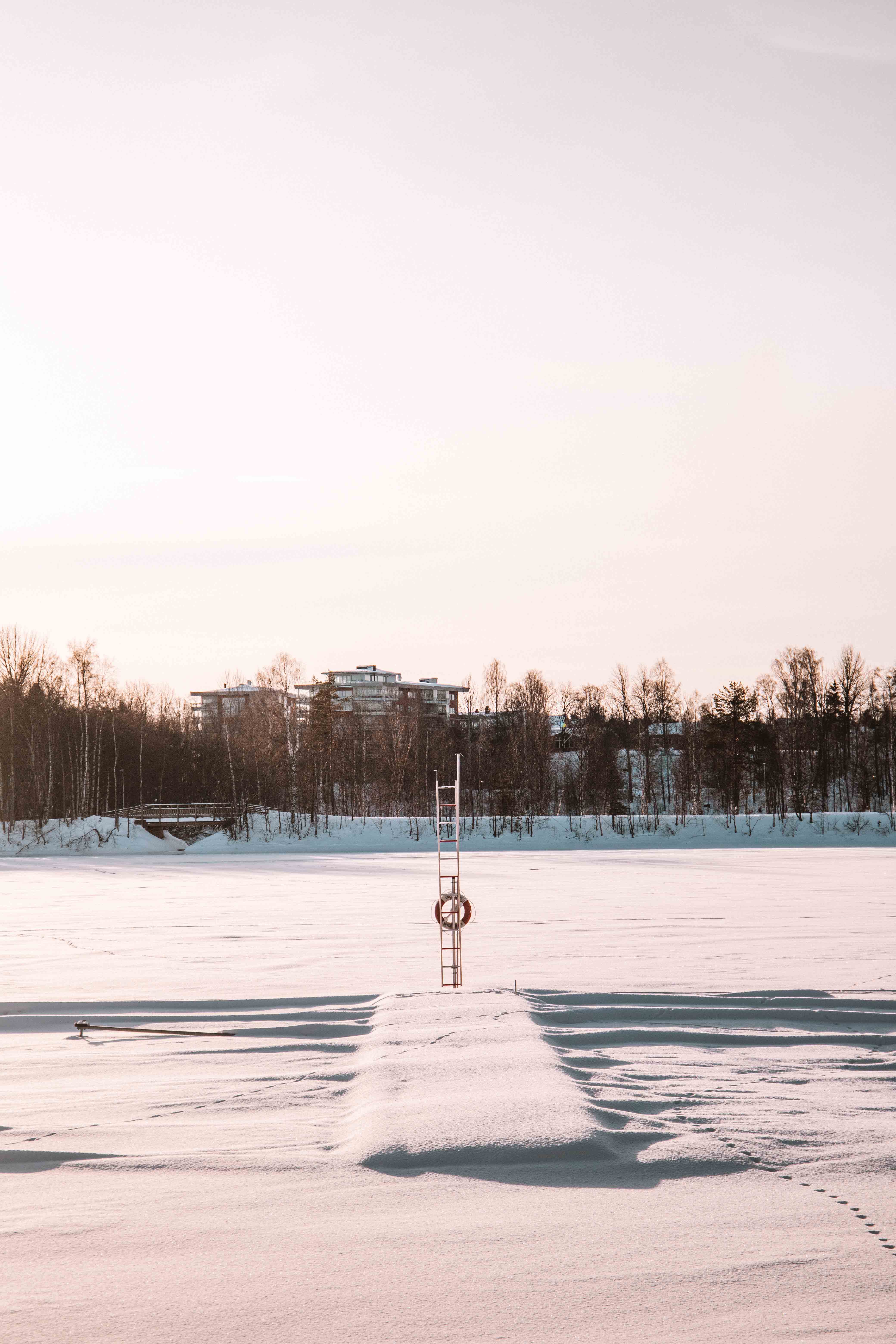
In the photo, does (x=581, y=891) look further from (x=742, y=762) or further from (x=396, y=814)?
(x=742, y=762)

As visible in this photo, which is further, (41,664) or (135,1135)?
(41,664)

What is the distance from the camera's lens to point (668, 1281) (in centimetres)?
304

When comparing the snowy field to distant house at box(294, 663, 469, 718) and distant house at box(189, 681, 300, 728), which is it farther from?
distant house at box(294, 663, 469, 718)

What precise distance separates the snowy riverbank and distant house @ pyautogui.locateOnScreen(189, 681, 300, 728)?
86.4ft

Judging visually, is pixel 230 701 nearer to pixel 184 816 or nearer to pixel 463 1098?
pixel 184 816

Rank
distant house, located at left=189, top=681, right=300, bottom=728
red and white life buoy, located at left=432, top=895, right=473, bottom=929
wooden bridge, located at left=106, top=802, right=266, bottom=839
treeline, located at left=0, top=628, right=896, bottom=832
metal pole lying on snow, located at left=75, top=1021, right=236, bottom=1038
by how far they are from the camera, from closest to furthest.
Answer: metal pole lying on snow, located at left=75, top=1021, right=236, bottom=1038, red and white life buoy, located at left=432, top=895, right=473, bottom=929, wooden bridge, located at left=106, top=802, right=266, bottom=839, treeline, located at left=0, top=628, right=896, bottom=832, distant house, located at left=189, top=681, right=300, bottom=728

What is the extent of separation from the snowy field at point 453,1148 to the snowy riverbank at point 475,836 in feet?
61.4

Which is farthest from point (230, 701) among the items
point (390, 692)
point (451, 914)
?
point (451, 914)

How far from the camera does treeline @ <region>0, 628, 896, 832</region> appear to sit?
42500 mm

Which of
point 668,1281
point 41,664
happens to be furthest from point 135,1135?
point 41,664

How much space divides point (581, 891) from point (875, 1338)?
1283 centimetres

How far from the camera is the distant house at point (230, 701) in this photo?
198 feet

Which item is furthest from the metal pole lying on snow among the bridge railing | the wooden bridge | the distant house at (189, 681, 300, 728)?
the distant house at (189, 681, 300, 728)

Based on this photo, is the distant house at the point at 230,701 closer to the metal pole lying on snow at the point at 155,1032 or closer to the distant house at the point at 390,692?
the distant house at the point at 390,692
